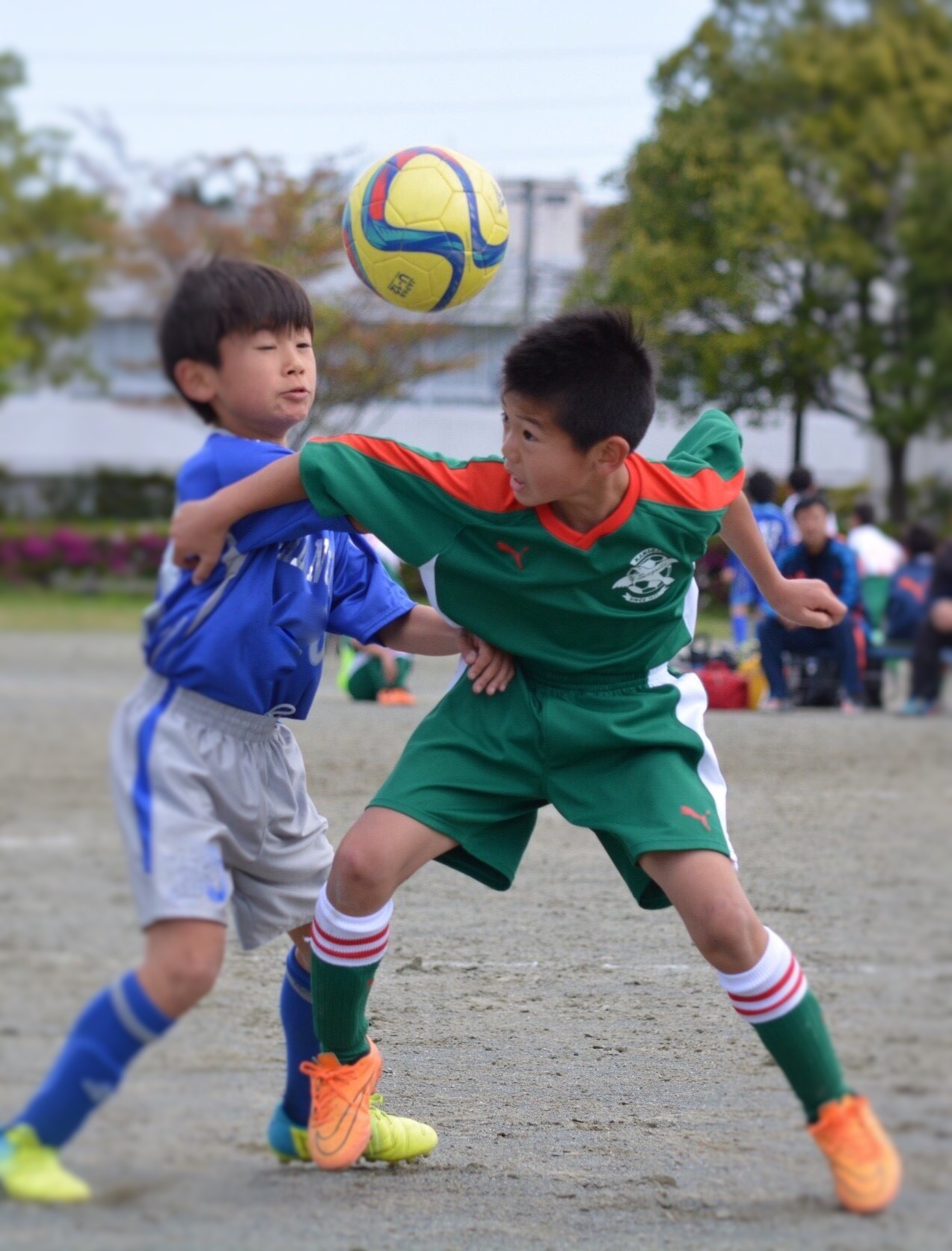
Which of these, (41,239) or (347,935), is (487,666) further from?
(41,239)

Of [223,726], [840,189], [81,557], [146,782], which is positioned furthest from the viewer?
[840,189]

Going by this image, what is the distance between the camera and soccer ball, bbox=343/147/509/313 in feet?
11.1

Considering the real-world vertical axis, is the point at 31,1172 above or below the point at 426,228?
below

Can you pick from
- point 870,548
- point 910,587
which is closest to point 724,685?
point 910,587

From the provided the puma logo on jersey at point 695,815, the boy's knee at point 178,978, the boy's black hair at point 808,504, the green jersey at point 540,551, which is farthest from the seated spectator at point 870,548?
the boy's knee at point 178,978

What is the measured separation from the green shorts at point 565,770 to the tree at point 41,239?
95.5 ft

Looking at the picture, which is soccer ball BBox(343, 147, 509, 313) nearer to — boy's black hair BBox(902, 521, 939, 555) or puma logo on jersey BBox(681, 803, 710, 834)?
puma logo on jersey BBox(681, 803, 710, 834)

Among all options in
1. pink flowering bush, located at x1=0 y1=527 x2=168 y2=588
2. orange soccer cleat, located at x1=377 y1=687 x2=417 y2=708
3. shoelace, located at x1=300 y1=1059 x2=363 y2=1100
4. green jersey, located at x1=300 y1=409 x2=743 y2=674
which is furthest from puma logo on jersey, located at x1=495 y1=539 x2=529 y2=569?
pink flowering bush, located at x1=0 y1=527 x2=168 y2=588

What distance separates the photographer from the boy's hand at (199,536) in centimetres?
247

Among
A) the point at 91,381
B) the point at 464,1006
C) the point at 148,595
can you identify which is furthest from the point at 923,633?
the point at 91,381

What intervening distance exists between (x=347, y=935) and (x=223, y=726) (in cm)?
44

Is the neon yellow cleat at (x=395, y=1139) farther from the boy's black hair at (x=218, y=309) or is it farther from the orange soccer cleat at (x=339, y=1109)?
the boy's black hair at (x=218, y=309)

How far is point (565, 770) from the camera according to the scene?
2783mm

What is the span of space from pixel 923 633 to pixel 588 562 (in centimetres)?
816
